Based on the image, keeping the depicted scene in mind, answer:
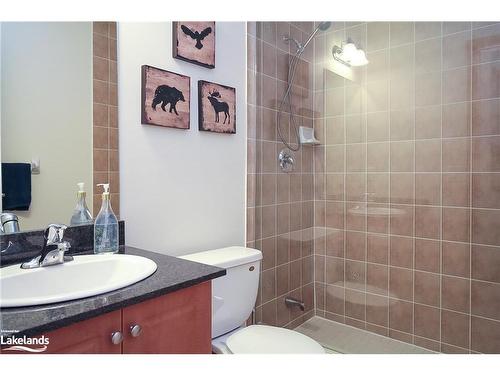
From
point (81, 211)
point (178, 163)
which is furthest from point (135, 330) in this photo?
point (178, 163)

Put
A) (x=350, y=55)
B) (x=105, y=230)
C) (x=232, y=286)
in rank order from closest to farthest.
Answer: (x=105, y=230) < (x=232, y=286) < (x=350, y=55)

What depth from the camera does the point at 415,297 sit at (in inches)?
78.4

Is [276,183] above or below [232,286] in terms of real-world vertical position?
above

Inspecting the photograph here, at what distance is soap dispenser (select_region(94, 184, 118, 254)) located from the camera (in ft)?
3.90

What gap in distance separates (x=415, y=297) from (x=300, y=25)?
176cm

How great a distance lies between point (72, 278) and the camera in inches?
39.6

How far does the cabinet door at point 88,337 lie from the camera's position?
0.71 m

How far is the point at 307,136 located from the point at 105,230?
1.40m

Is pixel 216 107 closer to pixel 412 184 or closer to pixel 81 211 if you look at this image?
pixel 81 211

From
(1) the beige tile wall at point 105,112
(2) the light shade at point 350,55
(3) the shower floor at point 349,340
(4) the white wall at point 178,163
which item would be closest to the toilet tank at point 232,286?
(4) the white wall at point 178,163
